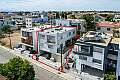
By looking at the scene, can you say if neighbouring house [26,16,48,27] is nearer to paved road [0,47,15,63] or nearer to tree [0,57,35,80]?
paved road [0,47,15,63]

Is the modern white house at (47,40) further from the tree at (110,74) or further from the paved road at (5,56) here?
the tree at (110,74)

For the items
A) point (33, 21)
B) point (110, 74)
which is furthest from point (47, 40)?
point (33, 21)

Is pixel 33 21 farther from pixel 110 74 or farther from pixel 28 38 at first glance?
pixel 110 74

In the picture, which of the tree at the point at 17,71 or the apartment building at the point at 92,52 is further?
the apartment building at the point at 92,52

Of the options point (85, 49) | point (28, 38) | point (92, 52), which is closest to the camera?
point (92, 52)

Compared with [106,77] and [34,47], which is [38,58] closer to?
[34,47]

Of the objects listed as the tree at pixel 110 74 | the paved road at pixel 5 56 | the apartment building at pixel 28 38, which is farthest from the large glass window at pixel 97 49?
the paved road at pixel 5 56

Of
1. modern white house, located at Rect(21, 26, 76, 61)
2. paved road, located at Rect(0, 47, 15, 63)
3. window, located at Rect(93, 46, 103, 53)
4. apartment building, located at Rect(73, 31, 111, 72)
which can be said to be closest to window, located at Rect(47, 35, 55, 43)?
modern white house, located at Rect(21, 26, 76, 61)

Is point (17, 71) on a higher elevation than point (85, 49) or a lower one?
lower
